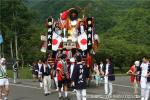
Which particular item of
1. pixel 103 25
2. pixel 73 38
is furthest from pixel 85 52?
pixel 103 25

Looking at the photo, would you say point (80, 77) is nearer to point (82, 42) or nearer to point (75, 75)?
point (75, 75)

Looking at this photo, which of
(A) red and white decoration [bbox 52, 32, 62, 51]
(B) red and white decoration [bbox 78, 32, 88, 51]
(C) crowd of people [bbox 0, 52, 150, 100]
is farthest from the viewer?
(A) red and white decoration [bbox 52, 32, 62, 51]

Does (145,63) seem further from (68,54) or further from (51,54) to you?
(51,54)

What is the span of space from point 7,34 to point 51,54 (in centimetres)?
4923

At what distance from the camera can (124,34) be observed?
7681 cm

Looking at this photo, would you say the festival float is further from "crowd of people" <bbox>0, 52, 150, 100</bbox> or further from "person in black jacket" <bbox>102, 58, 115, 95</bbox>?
"person in black jacket" <bbox>102, 58, 115, 95</bbox>

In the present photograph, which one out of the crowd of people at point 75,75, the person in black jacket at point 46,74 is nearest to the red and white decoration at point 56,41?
the crowd of people at point 75,75

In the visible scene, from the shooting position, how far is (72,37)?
2498 centimetres

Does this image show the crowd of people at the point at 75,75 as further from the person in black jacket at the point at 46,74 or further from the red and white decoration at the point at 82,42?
the red and white decoration at the point at 82,42

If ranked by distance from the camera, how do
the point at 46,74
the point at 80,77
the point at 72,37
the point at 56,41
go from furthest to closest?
1. the point at 56,41
2. the point at 72,37
3. the point at 46,74
4. the point at 80,77

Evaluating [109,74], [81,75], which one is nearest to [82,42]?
Result: [109,74]

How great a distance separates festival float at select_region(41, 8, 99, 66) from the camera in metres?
24.8

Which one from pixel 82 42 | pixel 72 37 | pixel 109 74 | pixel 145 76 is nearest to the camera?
pixel 145 76

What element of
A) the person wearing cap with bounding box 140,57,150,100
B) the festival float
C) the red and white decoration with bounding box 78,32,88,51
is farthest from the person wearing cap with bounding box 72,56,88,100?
the red and white decoration with bounding box 78,32,88,51
